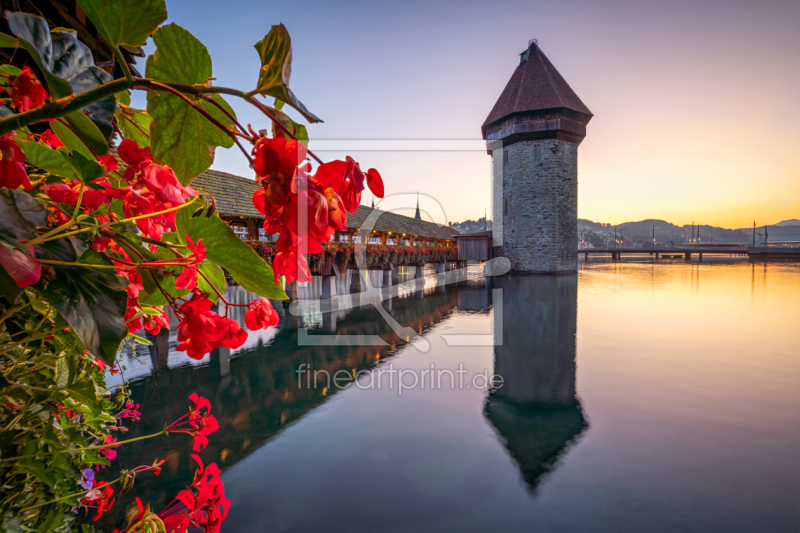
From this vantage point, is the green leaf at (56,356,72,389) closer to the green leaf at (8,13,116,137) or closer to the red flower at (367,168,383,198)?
the green leaf at (8,13,116,137)

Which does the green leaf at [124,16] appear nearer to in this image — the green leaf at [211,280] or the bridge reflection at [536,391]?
the green leaf at [211,280]

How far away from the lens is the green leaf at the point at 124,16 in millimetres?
420

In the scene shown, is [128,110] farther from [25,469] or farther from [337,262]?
[337,262]

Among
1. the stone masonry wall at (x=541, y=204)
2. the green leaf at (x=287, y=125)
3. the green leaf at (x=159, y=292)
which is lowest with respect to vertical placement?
the green leaf at (x=159, y=292)

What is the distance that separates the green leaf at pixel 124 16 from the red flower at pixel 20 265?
27 centimetres

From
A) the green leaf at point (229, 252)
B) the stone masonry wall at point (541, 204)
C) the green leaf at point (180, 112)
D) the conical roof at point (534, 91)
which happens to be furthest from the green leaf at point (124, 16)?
the conical roof at point (534, 91)

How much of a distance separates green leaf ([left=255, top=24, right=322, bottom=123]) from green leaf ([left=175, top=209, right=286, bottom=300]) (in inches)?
10.1

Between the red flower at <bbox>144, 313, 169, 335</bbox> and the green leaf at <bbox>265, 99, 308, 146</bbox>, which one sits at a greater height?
the green leaf at <bbox>265, 99, 308, 146</bbox>

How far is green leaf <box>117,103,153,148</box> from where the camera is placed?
2.44 ft

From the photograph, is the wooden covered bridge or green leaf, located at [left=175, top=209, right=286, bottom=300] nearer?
green leaf, located at [left=175, top=209, right=286, bottom=300]

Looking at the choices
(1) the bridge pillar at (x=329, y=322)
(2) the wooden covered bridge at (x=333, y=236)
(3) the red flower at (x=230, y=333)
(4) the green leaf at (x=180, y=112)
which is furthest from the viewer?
(1) the bridge pillar at (x=329, y=322)

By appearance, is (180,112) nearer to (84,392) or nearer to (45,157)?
(45,157)

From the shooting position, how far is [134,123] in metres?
0.75

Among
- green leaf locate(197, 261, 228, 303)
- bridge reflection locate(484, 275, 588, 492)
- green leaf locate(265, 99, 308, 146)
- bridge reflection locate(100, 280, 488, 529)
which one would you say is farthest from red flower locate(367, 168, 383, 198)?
bridge reflection locate(484, 275, 588, 492)
